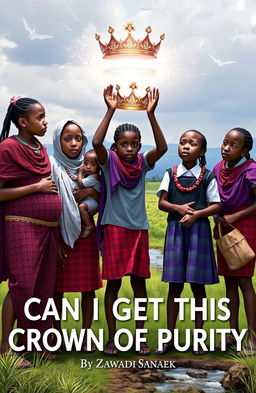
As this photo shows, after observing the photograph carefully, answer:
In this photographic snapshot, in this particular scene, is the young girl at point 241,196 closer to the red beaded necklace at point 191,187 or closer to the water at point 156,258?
the red beaded necklace at point 191,187

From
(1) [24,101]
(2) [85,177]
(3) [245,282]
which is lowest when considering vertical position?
(3) [245,282]

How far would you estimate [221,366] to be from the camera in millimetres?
6137

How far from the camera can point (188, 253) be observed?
6.27m

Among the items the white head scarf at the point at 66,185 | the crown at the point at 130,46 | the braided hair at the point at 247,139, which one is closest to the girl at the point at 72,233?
the white head scarf at the point at 66,185

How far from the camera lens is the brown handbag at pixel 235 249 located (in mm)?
6273

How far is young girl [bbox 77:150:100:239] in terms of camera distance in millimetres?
6172

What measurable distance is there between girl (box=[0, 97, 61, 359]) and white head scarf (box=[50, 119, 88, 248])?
12cm

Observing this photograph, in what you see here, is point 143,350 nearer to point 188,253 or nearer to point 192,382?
point 192,382

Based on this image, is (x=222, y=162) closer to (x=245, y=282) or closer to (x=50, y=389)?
(x=245, y=282)

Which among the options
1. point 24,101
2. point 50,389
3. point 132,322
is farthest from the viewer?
point 132,322

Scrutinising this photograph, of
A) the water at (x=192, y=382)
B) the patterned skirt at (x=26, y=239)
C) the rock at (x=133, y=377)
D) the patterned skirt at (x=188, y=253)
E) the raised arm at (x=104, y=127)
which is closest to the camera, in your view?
the water at (x=192, y=382)

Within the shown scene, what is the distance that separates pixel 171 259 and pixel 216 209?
1.91 ft

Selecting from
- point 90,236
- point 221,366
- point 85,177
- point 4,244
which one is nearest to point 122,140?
point 85,177

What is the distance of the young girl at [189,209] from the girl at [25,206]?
1028 millimetres
